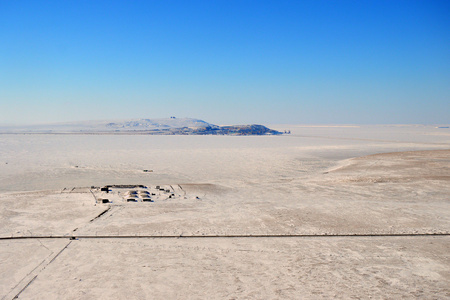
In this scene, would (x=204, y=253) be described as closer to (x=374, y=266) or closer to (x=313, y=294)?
(x=313, y=294)

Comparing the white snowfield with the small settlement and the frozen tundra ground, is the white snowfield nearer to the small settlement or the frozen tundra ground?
the small settlement

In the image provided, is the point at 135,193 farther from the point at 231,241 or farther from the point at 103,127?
the point at 103,127

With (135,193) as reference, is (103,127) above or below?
above

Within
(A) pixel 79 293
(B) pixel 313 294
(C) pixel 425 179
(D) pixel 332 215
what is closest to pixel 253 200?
(D) pixel 332 215

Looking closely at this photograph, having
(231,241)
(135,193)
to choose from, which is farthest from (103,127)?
(231,241)

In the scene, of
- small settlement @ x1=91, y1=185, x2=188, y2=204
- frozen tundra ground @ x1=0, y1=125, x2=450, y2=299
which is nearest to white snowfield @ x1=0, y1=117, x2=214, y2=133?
small settlement @ x1=91, y1=185, x2=188, y2=204

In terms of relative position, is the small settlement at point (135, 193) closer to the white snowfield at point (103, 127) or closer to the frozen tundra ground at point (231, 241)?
the frozen tundra ground at point (231, 241)

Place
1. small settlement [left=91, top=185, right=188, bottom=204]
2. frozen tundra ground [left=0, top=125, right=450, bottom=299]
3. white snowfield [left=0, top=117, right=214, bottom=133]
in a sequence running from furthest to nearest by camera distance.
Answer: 1. white snowfield [left=0, top=117, right=214, bottom=133]
2. small settlement [left=91, top=185, right=188, bottom=204]
3. frozen tundra ground [left=0, top=125, right=450, bottom=299]

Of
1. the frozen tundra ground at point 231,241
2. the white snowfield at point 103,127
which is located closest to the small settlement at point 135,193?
the frozen tundra ground at point 231,241

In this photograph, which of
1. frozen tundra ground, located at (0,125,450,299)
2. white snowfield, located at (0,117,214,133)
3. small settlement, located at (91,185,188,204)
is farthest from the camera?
white snowfield, located at (0,117,214,133)

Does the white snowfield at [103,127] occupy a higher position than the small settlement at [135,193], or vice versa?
the white snowfield at [103,127]

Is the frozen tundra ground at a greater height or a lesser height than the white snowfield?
lesser

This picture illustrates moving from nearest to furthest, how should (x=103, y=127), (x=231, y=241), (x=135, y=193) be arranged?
(x=231, y=241)
(x=135, y=193)
(x=103, y=127)
